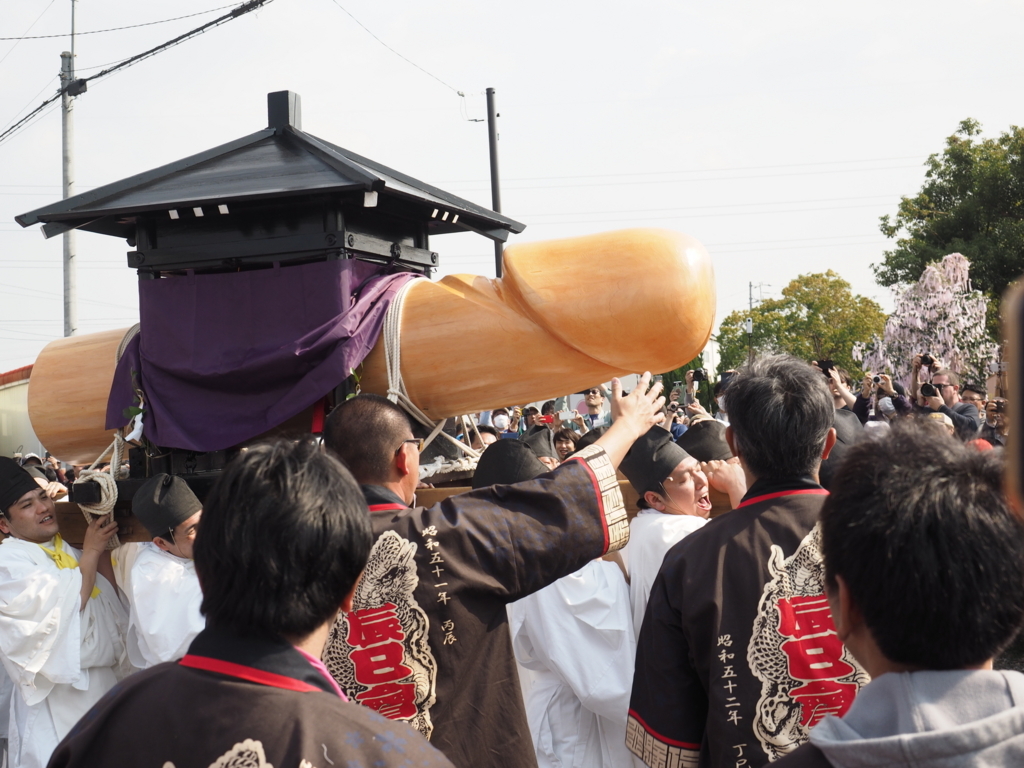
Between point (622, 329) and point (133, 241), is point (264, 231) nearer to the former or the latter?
point (133, 241)

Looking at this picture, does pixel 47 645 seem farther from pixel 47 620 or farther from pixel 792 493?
pixel 792 493

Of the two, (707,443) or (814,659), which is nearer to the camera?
(814,659)

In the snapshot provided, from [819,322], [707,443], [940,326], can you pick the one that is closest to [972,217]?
[940,326]

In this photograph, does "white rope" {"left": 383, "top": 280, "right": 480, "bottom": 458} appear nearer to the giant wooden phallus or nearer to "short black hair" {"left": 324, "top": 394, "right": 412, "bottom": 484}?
the giant wooden phallus

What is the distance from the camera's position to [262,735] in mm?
1371

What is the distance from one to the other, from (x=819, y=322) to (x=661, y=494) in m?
34.6

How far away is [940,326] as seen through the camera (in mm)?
18688

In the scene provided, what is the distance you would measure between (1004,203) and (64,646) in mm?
21920

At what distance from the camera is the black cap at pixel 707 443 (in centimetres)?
373

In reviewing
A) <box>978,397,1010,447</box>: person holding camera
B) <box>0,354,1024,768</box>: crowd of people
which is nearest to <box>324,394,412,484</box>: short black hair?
<box>0,354,1024,768</box>: crowd of people

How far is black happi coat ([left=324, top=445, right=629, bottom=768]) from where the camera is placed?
7.88 feet

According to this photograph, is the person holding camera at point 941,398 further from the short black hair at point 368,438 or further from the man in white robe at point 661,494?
the short black hair at point 368,438

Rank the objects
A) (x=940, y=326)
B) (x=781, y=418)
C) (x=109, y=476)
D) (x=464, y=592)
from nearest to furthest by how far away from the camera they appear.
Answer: (x=781, y=418), (x=464, y=592), (x=109, y=476), (x=940, y=326)

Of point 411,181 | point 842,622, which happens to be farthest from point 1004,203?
point 842,622
